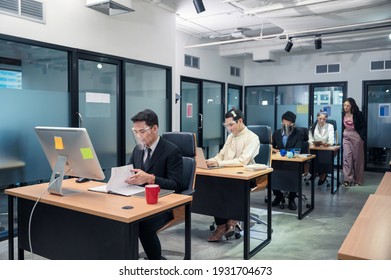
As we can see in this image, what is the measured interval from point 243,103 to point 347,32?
3.56 metres

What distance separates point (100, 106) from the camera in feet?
14.9

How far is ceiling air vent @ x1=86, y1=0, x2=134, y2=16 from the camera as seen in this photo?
3988mm

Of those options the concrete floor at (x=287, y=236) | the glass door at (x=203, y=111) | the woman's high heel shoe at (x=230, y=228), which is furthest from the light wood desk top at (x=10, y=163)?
the glass door at (x=203, y=111)

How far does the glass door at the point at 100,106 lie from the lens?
4.32 metres

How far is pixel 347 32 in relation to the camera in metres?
6.11

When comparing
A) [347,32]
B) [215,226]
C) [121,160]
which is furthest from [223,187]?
[347,32]

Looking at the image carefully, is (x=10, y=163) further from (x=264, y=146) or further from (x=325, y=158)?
(x=325, y=158)

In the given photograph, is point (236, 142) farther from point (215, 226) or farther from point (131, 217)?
point (131, 217)

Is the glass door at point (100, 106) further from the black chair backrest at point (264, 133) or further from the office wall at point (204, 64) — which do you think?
the black chair backrest at point (264, 133)

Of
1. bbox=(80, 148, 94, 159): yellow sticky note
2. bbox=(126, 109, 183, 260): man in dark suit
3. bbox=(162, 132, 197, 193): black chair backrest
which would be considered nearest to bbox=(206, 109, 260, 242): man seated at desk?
bbox=(162, 132, 197, 193): black chair backrest

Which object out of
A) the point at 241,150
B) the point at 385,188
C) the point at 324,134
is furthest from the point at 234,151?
the point at 324,134

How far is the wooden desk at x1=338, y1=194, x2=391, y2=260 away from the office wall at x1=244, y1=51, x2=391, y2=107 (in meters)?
6.67

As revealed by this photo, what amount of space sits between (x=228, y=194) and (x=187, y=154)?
63cm

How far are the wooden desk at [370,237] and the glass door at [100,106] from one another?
338cm
